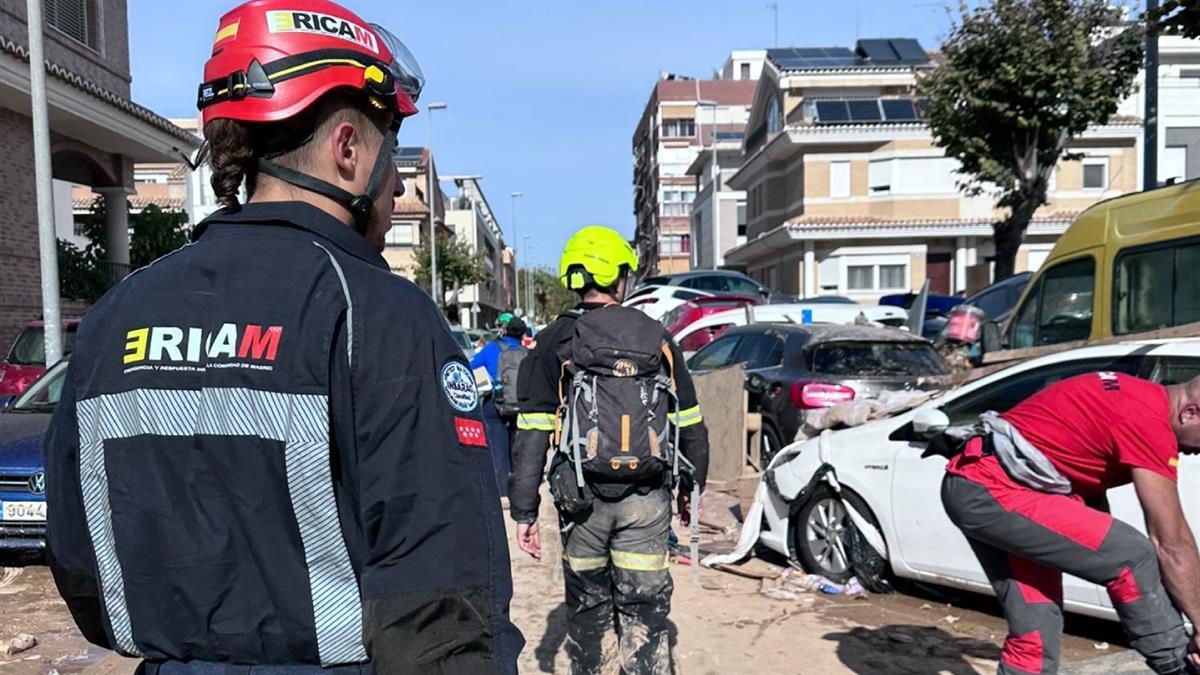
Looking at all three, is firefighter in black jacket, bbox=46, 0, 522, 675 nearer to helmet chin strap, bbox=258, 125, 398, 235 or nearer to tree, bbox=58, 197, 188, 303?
helmet chin strap, bbox=258, 125, 398, 235

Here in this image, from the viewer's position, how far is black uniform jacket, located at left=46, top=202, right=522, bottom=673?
1.37 m

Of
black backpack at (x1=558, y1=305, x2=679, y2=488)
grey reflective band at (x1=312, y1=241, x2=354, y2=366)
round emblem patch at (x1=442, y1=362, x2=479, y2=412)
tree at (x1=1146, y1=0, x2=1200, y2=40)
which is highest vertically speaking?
tree at (x1=1146, y1=0, x2=1200, y2=40)

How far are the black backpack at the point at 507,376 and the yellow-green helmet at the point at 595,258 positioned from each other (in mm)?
4530

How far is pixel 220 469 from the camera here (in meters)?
1.41

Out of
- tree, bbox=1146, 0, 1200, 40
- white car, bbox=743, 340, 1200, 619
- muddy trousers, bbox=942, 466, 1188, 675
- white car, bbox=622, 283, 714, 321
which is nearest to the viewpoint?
muddy trousers, bbox=942, 466, 1188, 675

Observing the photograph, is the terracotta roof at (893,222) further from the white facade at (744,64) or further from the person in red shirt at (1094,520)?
the white facade at (744,64)

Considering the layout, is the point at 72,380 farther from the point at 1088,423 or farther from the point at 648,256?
the point at 648,256

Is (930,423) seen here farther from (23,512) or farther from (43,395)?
(43,395)

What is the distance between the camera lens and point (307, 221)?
1533mm

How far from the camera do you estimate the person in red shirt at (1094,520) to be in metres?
3.17

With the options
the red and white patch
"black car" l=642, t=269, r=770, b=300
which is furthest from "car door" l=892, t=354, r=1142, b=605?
"black car" l=642, t=269, r=770, b=300

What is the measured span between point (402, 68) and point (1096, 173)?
37649 millimetres

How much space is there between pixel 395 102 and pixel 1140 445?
2.75 meters

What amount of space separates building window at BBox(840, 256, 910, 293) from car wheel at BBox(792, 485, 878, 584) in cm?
2920
